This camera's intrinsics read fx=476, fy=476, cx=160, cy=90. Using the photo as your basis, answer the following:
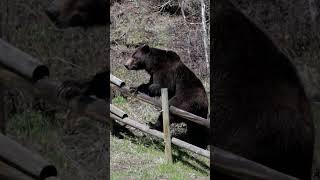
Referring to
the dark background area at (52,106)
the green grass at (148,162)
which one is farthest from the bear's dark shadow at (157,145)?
the dark background area at (52,106)

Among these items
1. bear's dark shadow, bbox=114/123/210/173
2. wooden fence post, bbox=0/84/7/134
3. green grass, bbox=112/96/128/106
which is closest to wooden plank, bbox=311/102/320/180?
wooden fence post, bbox=0/84/7/134

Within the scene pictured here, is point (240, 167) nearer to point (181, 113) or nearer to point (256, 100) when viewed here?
point (256, 100)

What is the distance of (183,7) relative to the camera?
499cm

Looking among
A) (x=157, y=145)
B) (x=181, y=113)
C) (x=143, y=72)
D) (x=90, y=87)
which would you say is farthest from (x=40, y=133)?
(x=143, y=72)

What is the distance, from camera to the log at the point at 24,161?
69 centimetres

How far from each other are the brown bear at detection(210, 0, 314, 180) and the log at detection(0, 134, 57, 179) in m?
0.42

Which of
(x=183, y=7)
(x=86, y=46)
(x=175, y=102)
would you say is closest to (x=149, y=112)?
(x=175, y=102)

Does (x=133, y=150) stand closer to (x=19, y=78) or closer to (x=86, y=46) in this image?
(x=86, y=46)

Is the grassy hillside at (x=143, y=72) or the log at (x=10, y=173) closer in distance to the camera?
the log at (x=10, y=173)

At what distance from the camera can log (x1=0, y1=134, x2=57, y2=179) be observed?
0.69 metres

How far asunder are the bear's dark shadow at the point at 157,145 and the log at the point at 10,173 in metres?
2.36

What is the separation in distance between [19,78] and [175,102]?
2.68 meters

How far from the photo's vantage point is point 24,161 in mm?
697

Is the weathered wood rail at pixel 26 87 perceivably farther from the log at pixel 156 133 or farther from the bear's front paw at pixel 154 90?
the bear's front paw at pixel 154 90
